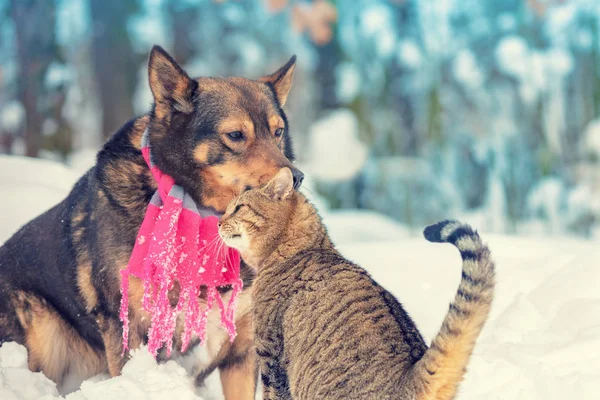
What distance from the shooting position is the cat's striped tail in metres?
1.99

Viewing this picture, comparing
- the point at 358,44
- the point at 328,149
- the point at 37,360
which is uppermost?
the point at 358,44

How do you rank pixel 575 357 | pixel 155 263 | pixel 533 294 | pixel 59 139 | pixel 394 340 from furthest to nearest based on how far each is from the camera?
pixel 59 139
pixel 533 294
pixel 575 357
pixel 155 263
pixel 394 340

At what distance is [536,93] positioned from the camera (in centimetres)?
911

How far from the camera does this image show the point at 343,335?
7.56 feet

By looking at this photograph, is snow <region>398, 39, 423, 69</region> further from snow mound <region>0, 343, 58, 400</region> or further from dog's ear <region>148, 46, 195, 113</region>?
snow mound <region>0, 343, 58, 400</region>

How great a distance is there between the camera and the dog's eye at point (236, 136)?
302cm

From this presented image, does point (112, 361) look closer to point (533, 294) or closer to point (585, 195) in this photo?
point (533, 294)

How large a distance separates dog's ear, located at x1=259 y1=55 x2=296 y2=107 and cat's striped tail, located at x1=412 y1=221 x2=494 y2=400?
1704 millimetres

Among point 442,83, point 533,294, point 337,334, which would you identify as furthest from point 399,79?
point 337,334

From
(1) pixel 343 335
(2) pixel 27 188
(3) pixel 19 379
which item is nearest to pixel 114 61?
(2) pixel 27 188

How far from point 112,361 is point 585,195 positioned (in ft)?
22.6

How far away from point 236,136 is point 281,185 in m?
0.37

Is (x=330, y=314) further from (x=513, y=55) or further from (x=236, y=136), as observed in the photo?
(x=513, y=55)

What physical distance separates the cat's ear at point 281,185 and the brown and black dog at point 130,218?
0.07 meters
